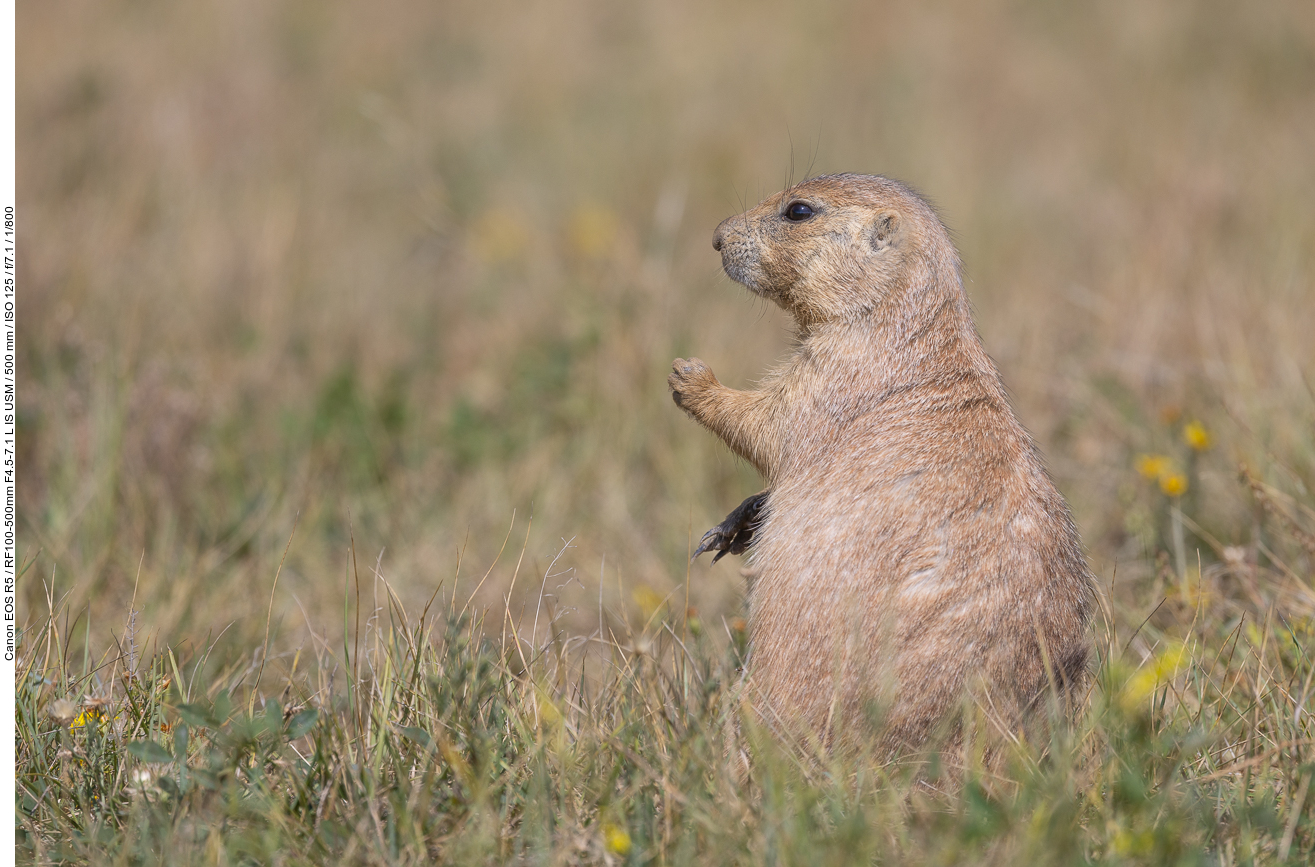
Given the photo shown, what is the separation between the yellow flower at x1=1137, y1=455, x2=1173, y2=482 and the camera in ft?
14.1

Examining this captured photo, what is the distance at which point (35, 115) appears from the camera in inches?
281

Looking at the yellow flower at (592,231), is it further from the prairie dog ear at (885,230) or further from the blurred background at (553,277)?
the prairie dog ear at (885,230)

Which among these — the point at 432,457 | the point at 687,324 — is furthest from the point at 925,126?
the point at 432,457

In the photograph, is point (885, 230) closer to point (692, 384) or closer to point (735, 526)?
point (692, 384)

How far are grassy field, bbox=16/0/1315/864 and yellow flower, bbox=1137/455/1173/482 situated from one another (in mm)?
72

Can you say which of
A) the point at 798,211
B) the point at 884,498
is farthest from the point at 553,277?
the point at 884,498

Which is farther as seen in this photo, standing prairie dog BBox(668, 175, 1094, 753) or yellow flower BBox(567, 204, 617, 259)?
yellow flower BBox(567, 204, 617, 259)

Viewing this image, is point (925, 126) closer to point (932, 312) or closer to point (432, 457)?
point (432, 457)

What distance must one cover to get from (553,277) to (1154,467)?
11.8ft

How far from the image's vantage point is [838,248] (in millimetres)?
3465

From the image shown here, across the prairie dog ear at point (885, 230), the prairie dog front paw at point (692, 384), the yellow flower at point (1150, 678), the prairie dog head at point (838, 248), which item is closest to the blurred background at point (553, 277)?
the prairie dog front paw at point (692, 384)

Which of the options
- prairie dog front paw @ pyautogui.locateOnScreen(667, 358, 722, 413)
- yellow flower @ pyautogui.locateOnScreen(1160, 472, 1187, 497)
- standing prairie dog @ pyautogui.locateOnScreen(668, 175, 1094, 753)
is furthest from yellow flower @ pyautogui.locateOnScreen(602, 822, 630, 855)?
yellow flower @ pyautogui.locateOnScreen(1160, 472, 1187, 497)

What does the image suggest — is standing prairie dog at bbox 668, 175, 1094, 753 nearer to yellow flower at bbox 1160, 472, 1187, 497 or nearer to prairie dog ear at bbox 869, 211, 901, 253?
prairie dog ear at bbox 869, 211, 901, 253

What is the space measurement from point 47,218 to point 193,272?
0.82 m
